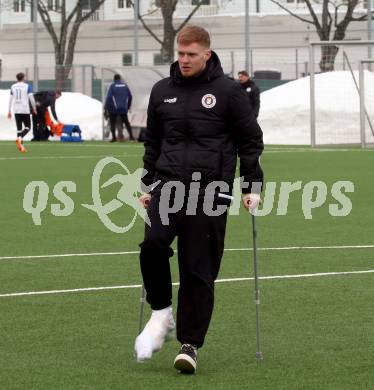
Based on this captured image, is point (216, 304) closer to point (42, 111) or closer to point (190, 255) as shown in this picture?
point (190, 255)

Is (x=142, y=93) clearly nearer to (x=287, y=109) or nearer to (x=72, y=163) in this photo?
(x=287, y=109)

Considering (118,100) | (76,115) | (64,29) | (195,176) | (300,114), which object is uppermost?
(195,176)

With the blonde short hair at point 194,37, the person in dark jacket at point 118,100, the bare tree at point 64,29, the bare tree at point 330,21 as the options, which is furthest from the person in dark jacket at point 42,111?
the blonde short hair at point 194,37

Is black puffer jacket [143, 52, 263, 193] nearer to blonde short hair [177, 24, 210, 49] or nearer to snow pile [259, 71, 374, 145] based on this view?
blonde short hair [177, 24, 210, 49]

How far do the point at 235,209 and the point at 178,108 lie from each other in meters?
12.5

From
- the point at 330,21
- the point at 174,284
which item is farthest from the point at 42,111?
the point at 174,284

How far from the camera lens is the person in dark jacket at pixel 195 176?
8594mm

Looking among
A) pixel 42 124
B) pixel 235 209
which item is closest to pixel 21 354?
pixel 235 209

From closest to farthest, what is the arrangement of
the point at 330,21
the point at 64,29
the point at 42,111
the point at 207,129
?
the point at 207,129 < the point at 42,111 < the point at 330,21 < the point at 64,29

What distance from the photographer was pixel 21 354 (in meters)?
9.13

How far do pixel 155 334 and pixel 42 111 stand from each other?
133ft

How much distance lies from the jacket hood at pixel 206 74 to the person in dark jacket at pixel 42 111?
132ft

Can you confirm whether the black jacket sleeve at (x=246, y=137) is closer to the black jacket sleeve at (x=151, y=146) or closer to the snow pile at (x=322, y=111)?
the black jacket sleeve at (x=151, y=146)

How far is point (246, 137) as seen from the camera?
28.5 ft
